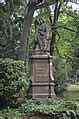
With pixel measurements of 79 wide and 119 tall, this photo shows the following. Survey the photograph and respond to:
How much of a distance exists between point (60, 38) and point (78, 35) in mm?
1553

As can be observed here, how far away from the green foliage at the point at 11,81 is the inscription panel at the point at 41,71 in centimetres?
377

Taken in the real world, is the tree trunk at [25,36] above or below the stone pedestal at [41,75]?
above

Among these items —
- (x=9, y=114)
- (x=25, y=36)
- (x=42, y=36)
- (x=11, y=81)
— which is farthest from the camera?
(x=25, y=36)

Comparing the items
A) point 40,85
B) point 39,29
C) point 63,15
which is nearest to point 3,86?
point 40,85

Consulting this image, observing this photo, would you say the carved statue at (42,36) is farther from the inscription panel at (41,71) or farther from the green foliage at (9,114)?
the green foliage at (9,114)

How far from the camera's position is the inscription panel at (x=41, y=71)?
18141 millimetres

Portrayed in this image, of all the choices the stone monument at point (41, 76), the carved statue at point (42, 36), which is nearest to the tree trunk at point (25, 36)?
A: the carved statue at point (42, 36)

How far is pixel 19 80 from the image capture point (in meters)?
14.0

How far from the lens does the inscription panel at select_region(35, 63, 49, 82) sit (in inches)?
714

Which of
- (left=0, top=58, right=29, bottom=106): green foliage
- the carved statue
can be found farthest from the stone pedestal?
(left=0, top=58, right=29, bottom=106): green foliage

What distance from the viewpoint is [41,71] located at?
59.6 feet

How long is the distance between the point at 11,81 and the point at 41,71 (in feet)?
14.6

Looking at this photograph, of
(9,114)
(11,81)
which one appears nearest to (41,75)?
(11,81)

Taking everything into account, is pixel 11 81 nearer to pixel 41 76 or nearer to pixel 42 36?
pixel 41 76
